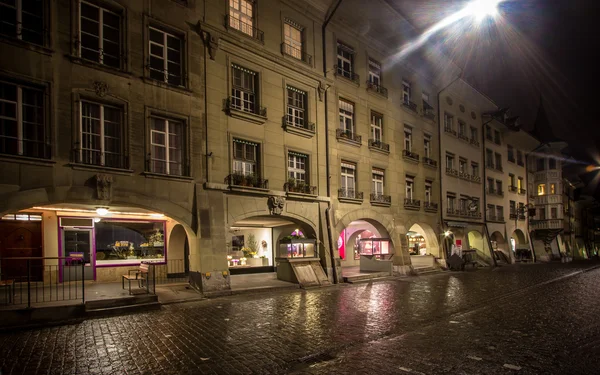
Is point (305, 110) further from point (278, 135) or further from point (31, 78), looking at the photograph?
point (31, 78)

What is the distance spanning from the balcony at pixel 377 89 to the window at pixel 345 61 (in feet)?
4.75

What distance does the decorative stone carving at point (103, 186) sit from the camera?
43.3 feet

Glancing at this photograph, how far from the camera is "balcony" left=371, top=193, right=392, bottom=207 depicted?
2423cm

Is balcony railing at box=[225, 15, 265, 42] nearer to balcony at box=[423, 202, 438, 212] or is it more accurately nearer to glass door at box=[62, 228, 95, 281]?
glass door at box=[62, 228, 95, 281]

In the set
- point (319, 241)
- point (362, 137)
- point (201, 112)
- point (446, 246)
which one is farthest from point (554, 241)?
point (201, 112)

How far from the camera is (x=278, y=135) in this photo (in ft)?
63.5

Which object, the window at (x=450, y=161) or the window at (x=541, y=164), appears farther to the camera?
the window at (x=541, y=164)

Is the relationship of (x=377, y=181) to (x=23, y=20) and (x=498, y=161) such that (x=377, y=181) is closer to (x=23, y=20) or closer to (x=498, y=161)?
(x=23, y=20)

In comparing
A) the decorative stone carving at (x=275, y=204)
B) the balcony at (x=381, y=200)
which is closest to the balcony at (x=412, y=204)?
the balcony at (x=381, y=200)

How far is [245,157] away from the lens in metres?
18.2

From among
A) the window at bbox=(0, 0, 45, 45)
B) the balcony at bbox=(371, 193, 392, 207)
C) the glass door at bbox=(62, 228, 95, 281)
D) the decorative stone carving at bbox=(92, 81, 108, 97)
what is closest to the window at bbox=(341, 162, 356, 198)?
the balcony at bbox=(371, 193, 392, 207)

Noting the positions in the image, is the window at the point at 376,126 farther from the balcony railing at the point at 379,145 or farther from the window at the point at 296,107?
the window at the point at 296,107

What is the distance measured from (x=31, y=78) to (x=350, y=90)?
15.8 meters

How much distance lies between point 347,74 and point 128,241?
48.8 feet
